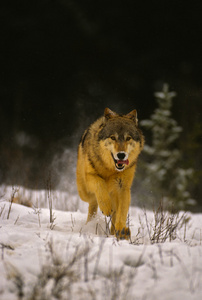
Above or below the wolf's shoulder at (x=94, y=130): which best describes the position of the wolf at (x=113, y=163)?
below

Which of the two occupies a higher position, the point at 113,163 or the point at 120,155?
the point at 120,155

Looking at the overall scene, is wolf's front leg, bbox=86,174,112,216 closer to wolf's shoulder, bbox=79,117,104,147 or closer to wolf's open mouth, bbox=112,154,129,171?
wolf's open mouth, bbox=112,154,129,171

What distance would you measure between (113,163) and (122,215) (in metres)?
0.88

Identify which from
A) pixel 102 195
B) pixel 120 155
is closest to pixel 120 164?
pixel 120 155

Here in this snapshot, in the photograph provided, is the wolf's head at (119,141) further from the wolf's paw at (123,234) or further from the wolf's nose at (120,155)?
the wolf's paw at (123,234)

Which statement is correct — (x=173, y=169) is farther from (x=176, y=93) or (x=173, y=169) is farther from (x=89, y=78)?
(x=89, y=78)

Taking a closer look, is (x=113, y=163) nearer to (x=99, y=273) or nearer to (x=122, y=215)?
(x=122, y=215)

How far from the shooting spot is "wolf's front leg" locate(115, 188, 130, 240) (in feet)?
14.1

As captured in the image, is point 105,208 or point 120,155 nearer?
point 120,155

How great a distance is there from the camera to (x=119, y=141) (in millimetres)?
4559

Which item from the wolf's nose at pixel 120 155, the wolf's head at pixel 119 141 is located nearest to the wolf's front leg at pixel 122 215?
the wolf's head at pixel 119 141

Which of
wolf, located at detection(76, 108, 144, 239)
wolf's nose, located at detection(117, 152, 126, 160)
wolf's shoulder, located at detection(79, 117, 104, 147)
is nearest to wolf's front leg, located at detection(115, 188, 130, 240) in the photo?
wolf, located at detection(76, 108, 144, 239)

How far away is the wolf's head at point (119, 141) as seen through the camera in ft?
14.6

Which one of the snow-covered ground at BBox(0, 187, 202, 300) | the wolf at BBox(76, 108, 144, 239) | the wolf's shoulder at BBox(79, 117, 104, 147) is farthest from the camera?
the wolf's shoulder at BBox(79, 117, 104, 147)
